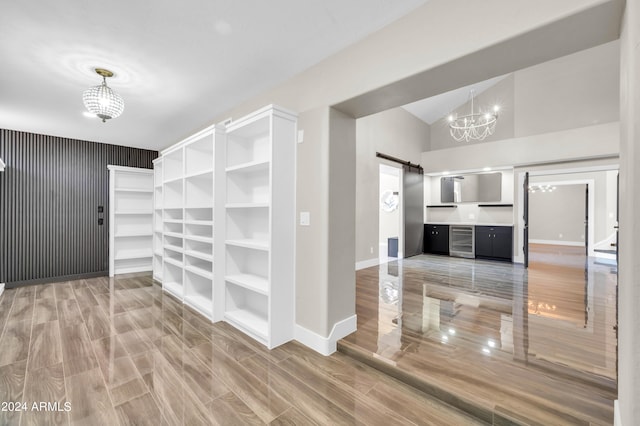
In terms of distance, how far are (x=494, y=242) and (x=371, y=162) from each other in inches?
145

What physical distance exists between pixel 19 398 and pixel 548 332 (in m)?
4.29

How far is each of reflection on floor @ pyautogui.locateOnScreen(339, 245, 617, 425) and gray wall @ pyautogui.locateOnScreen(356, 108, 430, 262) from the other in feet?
3.89

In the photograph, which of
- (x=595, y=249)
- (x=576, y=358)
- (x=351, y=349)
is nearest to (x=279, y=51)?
(x=351, y=349)

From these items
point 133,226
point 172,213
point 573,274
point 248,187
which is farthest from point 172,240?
point 573,274

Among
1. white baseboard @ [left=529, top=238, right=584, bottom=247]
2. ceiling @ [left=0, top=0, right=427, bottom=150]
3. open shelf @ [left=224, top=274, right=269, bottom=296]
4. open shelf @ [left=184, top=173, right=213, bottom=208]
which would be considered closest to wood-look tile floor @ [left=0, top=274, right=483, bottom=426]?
open shelf @ [left=224, top=274, right=269, bottom=296]

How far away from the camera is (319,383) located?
6.46 feet

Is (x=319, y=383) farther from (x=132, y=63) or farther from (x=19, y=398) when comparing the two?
(x=132, y=63)

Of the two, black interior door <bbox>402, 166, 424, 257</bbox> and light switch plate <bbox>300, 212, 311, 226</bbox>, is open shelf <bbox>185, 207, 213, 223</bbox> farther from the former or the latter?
black interior door <bbox>402, 166, 424, 257</bbox>

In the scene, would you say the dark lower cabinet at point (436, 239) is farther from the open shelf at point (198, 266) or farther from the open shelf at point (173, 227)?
the open shelf at point (173, 227)

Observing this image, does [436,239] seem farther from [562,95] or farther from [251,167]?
[251,167]

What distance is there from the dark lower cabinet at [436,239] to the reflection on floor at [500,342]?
2.57 metres

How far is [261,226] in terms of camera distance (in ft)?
10.6

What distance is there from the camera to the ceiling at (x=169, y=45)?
1922mm

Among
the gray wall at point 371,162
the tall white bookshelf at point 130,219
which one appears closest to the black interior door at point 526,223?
the gray wall at point 371,162
